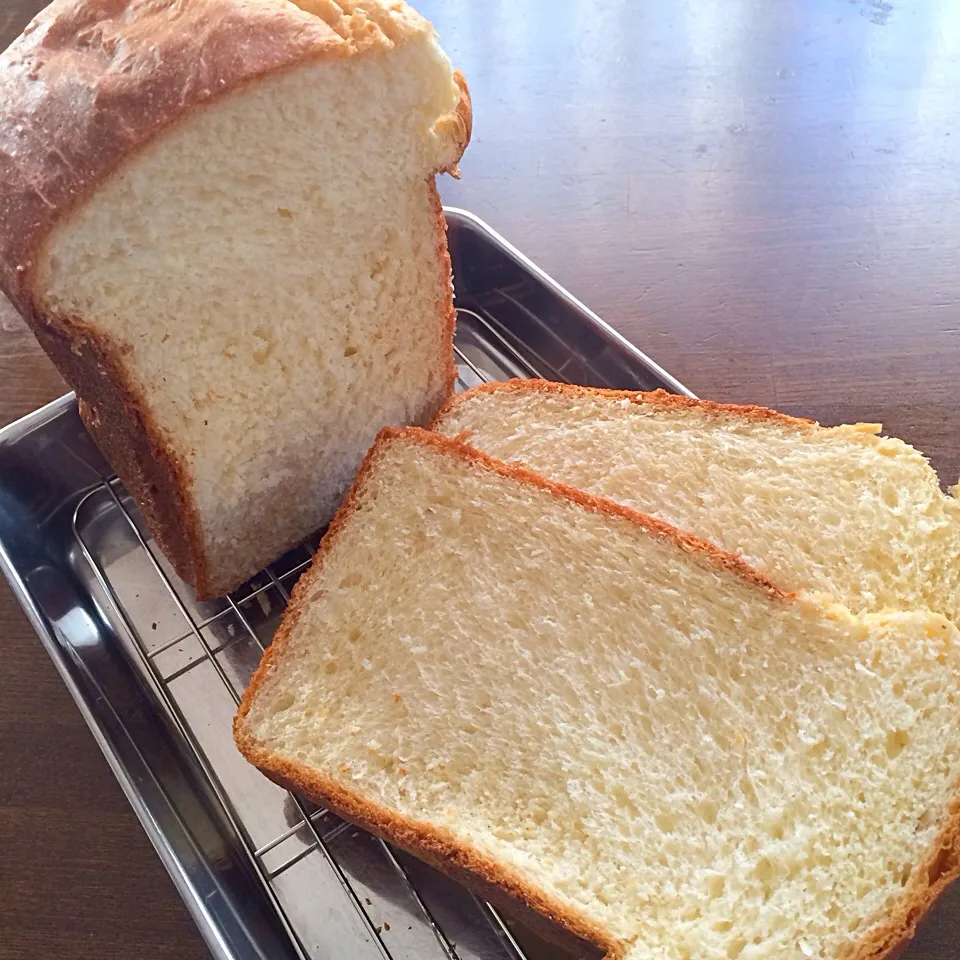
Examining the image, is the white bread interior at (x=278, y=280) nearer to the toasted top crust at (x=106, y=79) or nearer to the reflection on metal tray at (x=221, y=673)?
the toasted top crust at (x=106, y=79)

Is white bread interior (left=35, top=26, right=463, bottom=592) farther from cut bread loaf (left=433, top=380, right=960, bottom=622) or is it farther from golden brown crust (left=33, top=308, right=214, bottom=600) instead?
cut bread loaf (left=433, top=380, right=960, bottom=622)

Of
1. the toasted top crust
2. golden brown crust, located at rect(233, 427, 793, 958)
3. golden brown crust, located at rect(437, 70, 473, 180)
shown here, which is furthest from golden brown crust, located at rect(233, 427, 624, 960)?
the toasted top crust

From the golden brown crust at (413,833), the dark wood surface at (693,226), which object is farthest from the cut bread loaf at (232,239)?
the dark wood surface at (693,226)

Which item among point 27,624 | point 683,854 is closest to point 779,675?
point 683,854

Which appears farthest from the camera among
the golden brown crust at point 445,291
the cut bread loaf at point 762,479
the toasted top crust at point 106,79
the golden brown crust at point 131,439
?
the golden brown crust at point 445,291

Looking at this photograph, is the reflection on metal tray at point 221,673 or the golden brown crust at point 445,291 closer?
the reflection on metal tray at point 221,673

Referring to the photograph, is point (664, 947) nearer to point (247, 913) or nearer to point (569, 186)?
point (247, 913)
